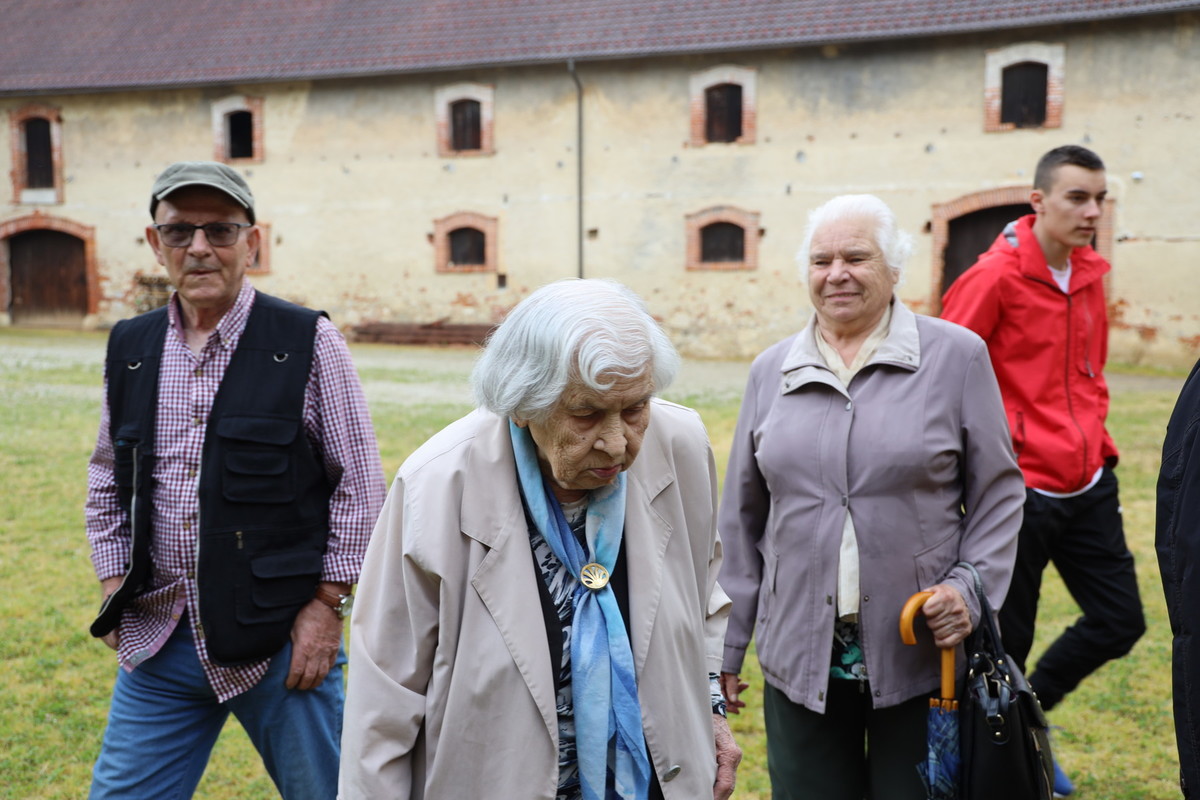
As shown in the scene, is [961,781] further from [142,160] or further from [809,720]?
[142,160]

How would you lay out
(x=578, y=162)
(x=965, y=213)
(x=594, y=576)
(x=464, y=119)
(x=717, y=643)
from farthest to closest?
1. (x=464, y=119)
2. (x=578, y=162)
3. (x=965, y=213)
4. (x=717, y=643)
5. (x=594, y=576)

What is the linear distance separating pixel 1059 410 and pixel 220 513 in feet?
8.88

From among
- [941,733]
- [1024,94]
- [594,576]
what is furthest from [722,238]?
[594,576]

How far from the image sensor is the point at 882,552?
2801 mm

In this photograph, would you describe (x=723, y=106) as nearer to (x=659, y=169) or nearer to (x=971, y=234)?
(x=659, y=169)

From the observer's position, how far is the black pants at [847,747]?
2820 mm

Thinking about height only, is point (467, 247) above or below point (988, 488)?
above

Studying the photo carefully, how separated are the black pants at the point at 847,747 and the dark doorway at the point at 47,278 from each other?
25639 mm

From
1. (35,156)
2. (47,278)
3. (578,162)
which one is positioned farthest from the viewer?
(47,278)

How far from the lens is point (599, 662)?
6.57ft

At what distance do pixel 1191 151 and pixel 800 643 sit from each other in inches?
705

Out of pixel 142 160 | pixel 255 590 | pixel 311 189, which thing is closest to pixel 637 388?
pixel 255 590

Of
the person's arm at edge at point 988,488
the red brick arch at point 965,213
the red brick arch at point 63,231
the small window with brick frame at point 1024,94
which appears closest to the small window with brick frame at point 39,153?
the red brick arch at point 63,231

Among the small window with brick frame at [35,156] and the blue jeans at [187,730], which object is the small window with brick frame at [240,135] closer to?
the small window with brick frame at [35,156]
